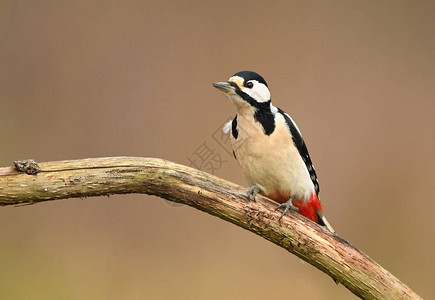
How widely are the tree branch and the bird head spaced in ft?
1.03

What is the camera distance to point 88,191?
1.29m

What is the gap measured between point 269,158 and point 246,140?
103mm

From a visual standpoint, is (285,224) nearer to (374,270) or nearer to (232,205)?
(232,205)

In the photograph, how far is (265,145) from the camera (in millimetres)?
1583

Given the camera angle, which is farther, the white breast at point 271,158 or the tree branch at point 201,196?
the white breast at point 271,158

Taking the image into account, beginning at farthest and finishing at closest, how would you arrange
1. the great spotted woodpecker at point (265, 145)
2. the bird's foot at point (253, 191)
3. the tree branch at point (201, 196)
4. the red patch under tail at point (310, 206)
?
the red patch under tail at point (310, 206) < the great spotted woodpecker at point (265, 145) < the bird's foot at point (253, 191) < the tree branch at point (201, 196)

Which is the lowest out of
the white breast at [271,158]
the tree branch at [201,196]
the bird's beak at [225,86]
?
the tree branch at [201,196]

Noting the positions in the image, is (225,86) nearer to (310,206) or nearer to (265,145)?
(265,145)

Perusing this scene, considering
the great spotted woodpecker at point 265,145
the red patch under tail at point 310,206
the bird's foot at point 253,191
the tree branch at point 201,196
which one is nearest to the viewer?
the tree branch at point 201,196

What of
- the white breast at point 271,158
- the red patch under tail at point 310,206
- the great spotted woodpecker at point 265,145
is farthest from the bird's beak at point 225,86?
the red patch under tail at point 310,206

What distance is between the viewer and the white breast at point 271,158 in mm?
1588

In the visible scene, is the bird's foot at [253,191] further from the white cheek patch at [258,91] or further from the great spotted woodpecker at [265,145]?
the white cheek patch at [258,91]

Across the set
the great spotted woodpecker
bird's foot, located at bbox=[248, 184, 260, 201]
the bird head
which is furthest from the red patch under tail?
the bird head

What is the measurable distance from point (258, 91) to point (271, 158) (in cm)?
23
